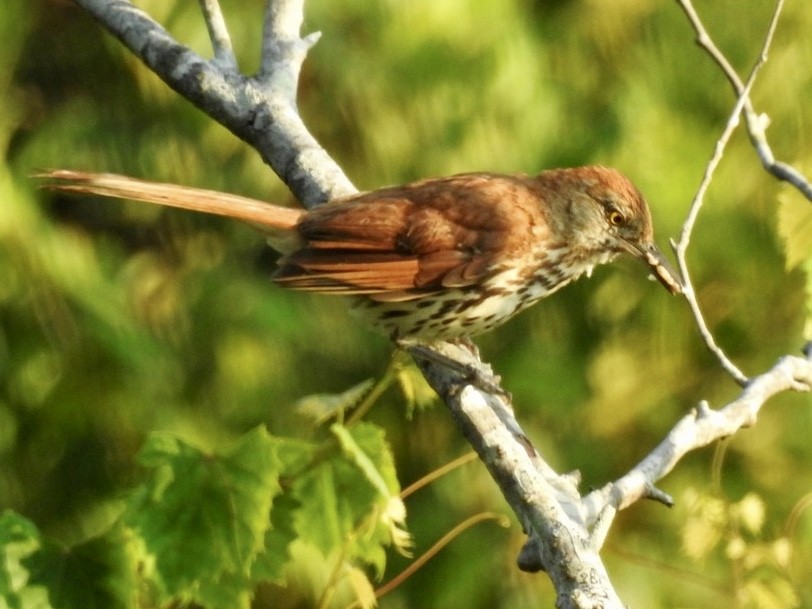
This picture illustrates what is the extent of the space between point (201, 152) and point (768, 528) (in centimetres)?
212

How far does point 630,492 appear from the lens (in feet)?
8.28

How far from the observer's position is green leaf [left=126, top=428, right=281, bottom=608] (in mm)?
2645

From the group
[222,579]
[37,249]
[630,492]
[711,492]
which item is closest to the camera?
[630,492]

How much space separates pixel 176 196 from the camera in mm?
3357

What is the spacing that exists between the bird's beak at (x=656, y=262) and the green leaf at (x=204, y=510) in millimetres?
1451

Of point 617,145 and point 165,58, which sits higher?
point 165,58

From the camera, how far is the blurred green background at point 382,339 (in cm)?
420

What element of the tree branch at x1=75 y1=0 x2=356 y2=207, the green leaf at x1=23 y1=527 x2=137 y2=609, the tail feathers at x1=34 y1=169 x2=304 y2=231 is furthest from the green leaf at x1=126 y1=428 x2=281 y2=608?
the tree branch at x1=75 y1=0 x2=356 y2=207

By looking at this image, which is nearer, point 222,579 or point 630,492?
point 630,492

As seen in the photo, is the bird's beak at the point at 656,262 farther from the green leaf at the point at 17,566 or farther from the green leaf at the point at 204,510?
the green leaf at the point at 17,566

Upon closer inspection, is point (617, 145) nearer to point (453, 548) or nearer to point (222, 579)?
point (453, 548)

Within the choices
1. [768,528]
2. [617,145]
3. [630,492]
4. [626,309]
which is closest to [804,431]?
[768,528]

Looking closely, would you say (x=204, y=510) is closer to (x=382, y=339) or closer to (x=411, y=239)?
Result: (x=411, y=239)

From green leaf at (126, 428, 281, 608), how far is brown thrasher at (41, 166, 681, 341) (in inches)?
33.0
